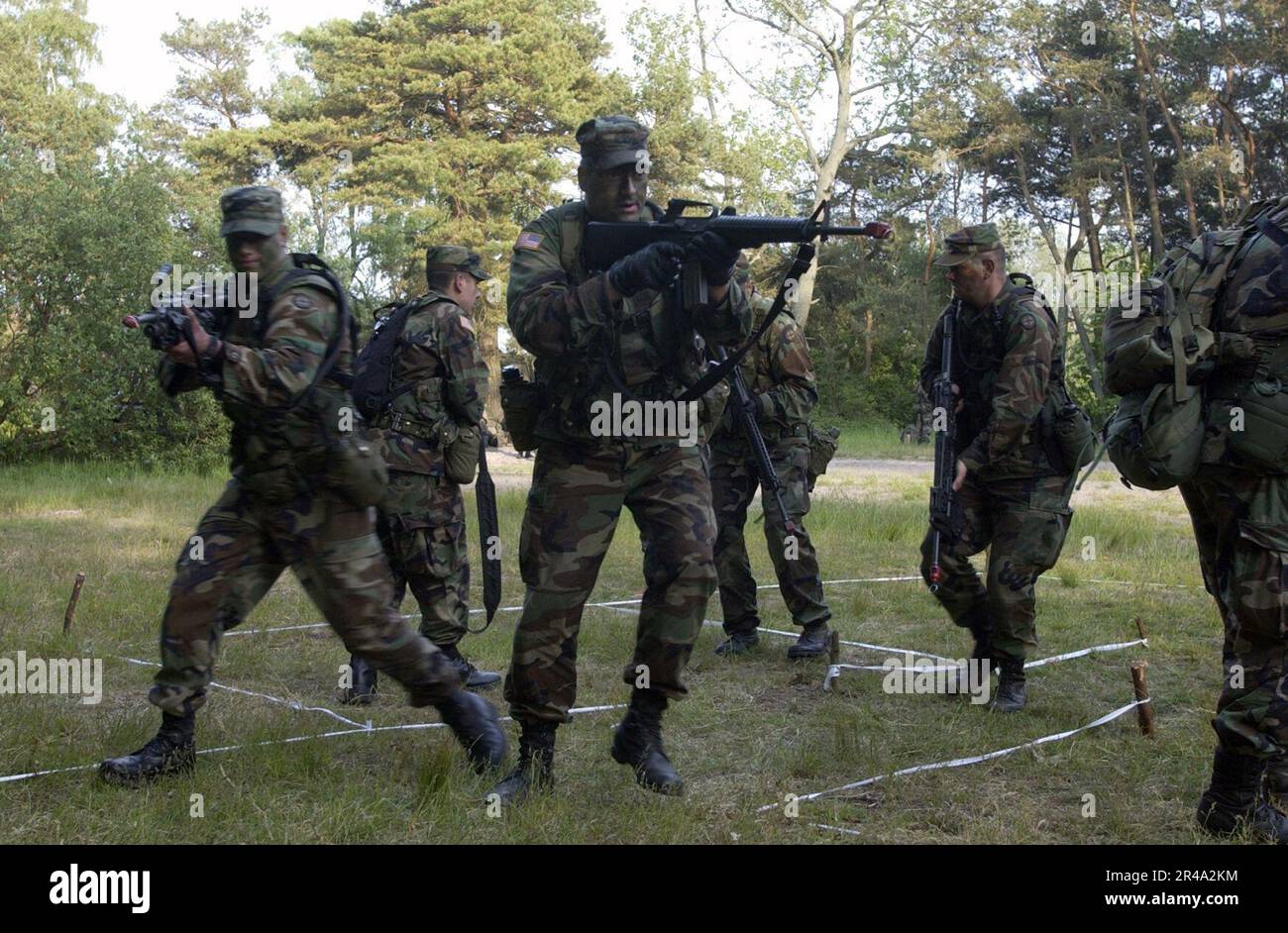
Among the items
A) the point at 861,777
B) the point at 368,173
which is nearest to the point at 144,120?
the point at 368,173

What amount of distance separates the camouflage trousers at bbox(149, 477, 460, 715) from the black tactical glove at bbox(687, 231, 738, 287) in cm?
148

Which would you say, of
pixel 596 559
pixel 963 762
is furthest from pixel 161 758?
pixel 963 762

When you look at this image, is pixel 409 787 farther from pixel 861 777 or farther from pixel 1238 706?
pixel 1238 706

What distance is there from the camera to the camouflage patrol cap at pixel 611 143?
4289 mm

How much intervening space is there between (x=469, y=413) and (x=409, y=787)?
2.21 m

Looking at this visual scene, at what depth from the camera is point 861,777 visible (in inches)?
185

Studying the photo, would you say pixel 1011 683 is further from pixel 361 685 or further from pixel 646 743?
pixel 361 685

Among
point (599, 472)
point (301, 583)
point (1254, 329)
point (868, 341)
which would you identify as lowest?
point (301, 583)

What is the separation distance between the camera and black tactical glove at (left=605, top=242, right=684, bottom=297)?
398 cm

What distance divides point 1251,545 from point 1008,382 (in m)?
1.88

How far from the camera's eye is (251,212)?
433 cm

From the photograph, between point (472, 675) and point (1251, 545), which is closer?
point (1251, 545)

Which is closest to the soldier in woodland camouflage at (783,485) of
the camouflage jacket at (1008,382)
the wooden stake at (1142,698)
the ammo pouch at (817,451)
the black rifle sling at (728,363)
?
the ammo pouch at (817,451)
